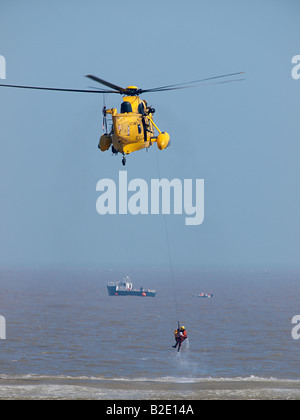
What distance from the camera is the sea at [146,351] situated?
4816 centimetres

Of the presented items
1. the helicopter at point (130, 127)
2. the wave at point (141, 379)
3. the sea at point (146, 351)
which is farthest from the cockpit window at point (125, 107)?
the wave at point (141, 379)

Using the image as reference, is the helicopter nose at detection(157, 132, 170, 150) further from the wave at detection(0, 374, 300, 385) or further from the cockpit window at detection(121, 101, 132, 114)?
the wave at detection(0, 374, 300, 385)

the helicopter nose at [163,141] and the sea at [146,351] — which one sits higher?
the helicopter nose at [163,141]

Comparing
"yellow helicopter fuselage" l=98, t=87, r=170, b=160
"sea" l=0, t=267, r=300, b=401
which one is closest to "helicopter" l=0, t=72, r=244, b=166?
"yellow helicopter fuselage" l=98, t=87, r=170, b=160

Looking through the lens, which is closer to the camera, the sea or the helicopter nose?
the helicopter nose

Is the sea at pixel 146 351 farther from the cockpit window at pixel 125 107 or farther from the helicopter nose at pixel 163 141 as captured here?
the cockpit window at pixel 125 107

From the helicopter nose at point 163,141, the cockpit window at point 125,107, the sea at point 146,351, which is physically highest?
the cockpit window at point 125,107

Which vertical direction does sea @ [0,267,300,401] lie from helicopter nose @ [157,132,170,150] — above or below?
below

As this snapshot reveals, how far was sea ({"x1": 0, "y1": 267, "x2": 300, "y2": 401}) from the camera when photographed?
158 feet

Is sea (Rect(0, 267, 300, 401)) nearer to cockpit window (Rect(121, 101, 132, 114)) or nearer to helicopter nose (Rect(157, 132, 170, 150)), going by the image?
helicopter nose (Rect(157, 132, 170, 150))

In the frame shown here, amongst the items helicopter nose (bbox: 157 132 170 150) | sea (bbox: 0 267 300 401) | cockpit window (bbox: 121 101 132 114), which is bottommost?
sea (bbox: 0 267 300 401)

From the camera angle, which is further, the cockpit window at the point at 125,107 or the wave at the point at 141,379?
the wave at the point at 141,379
